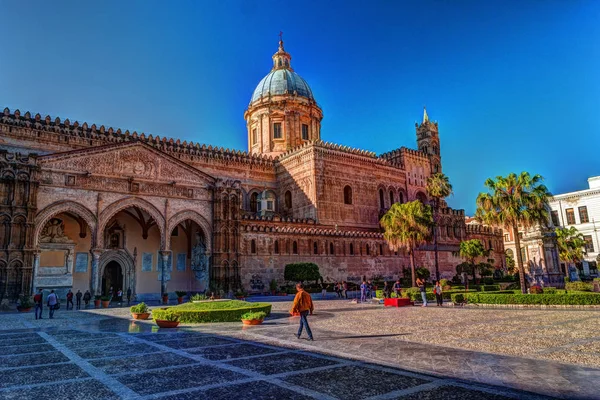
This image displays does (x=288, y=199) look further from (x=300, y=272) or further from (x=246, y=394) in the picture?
(x=246, y=394)

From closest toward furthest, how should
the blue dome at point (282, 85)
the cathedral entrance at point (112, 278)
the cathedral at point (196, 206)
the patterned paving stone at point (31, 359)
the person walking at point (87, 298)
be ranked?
the patterned paving stone at point (31, 359), the person walking at point (87, 298), the cathedral at point (196, 206), the cathedral entrance at point (112, 278), the blue dome at point (282, 85)

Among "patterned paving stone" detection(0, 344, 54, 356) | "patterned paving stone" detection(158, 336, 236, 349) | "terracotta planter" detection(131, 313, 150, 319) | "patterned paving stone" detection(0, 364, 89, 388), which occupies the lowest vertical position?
"patterned paving stone" detection(158, 336, 236, 349)

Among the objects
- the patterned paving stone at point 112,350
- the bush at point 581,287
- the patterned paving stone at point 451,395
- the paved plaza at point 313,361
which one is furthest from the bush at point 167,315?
the bush at point 581,287

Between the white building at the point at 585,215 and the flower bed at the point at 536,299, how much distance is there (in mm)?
38414

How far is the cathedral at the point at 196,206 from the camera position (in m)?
25.0

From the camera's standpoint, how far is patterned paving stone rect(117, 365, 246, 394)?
260 inches

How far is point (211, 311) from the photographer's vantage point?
629 inches

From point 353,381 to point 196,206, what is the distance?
81.5 ft

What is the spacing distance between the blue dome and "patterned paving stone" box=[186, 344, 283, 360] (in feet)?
140

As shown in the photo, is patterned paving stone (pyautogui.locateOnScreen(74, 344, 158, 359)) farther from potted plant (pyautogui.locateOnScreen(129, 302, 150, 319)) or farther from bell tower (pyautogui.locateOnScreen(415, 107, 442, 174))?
bell tower (pyautogui.locateOnScreen(415, 107, 442, 174))

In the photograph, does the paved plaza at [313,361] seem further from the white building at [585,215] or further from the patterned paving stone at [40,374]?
the white building at [585,215]

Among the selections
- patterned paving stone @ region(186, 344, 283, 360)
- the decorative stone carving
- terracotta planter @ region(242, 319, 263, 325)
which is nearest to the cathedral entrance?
the decorative stone carving

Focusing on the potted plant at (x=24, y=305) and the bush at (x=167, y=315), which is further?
the potted plant at (x=24, y=305)

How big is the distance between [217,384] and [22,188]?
22553mm
